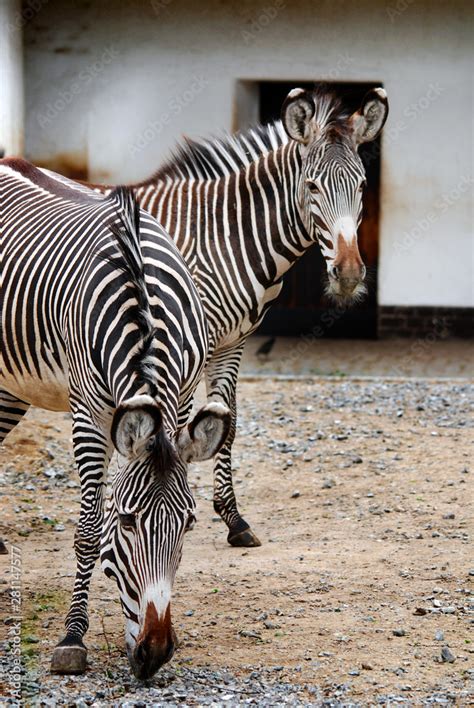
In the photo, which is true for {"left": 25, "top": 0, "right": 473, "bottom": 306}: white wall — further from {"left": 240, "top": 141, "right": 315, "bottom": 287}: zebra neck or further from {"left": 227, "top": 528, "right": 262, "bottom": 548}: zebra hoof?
{"left": 227, "top": 528, "right": 262, "bottom": 548}: zebra hoof

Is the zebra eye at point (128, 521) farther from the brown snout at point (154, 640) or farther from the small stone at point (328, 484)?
the small stone at point (328, 484)

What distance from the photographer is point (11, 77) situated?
11.4m

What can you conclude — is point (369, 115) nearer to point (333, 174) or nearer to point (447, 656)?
point (333, 174)

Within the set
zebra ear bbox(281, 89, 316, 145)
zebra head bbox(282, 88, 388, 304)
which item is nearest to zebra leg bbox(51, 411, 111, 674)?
zebra head bbox(282, 88, 388, 304)

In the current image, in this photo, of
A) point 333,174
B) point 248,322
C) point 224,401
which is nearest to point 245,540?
point 224,401

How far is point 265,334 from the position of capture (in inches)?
538

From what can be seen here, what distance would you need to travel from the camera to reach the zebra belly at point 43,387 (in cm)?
489

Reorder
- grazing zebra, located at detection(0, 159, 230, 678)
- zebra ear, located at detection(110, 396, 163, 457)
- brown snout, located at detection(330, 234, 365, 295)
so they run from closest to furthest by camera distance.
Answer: zebra ear, located at detection(110, 396, 163, 457) < grazing zebra, located at detection(0, 159, 230, 678) < brown snout, located at detection(330, 234, 365, 295)

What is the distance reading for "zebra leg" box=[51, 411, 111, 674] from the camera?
14.6ft

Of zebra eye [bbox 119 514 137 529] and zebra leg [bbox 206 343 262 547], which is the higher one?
zebra eye [bbox 119 514 137 529]

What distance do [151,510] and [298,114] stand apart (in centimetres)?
319

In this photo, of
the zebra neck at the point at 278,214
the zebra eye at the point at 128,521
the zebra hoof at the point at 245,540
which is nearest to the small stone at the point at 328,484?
the zebra hoof at the point at 245,540

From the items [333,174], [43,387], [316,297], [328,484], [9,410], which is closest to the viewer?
[43,387]

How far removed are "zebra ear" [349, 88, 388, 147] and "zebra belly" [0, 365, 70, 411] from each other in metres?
2.51
